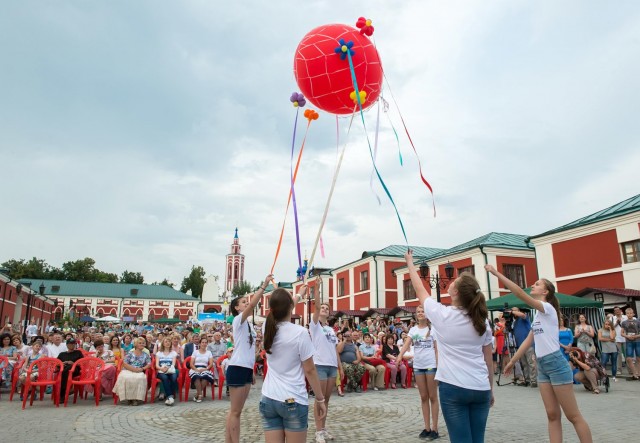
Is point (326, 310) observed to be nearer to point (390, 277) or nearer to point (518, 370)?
point (518, 370)

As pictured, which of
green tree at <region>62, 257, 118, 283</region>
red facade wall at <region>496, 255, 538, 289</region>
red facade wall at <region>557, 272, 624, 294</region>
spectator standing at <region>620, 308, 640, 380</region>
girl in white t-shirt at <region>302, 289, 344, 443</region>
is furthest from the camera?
green tree at <region>62, 257, 118, 283</region>

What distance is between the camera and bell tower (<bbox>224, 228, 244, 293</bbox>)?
104750mm

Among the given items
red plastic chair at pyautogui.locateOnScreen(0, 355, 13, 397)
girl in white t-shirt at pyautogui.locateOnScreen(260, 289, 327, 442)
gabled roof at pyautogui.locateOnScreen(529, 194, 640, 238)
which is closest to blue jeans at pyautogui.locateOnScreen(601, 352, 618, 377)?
gabled roof at pyautogui.locateOnScreen(529, 194, 640, 238)

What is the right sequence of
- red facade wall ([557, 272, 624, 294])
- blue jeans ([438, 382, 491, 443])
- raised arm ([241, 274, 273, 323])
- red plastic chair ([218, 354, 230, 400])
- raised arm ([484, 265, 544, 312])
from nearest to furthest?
blue jeans ([438, 382, 491, 443]), raised arm ([484, 265, 544, 312]), raised arm ([241, 274, 273, 323]), red plastic chair ([218, 354, 230, 400]), red facade wall ([557, 272, 624, 294])

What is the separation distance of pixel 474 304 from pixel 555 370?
177 cm

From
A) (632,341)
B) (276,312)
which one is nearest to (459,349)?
(276,312)

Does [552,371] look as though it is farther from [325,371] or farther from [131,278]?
[131,278]

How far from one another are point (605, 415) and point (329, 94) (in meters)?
6.93

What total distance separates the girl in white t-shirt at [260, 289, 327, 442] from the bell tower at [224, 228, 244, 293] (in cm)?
10329

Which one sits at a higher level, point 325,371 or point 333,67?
point 333,67

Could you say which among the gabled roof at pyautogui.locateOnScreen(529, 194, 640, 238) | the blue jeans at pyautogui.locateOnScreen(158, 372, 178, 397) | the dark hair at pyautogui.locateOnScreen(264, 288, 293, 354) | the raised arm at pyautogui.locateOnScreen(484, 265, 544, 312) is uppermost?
the gabled roof at pyautogui.locateOnScreen(529, 194, 640, 238)

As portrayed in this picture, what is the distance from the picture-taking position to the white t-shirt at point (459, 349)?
10.1ft

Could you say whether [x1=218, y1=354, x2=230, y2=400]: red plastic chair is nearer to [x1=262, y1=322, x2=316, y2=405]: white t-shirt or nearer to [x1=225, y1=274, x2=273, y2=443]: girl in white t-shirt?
[x1=225, y1=274, x2=273, y2=443]: girl in white t-shirt

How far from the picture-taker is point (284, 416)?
122 inches
